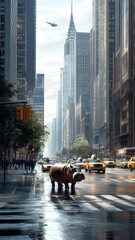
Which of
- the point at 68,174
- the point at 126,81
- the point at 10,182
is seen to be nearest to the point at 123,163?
the point at 10,182

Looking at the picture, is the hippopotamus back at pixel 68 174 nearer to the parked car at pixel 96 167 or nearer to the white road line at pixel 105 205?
the white road line at pixel 105 205

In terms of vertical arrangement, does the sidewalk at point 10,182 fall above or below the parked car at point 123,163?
below

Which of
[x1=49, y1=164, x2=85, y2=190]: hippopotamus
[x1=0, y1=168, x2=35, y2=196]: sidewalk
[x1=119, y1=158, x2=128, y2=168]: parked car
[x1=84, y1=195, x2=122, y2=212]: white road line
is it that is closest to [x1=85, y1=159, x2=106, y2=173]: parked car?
[x1=0, y1=168, x2=35, y2=196]: sidewalk

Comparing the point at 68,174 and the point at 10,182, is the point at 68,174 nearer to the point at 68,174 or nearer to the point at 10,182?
the point at 68,174

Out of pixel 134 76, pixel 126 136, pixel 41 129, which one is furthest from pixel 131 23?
pixel 41 129

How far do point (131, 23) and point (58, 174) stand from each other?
144 metres

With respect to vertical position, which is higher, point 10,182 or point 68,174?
point 68,174

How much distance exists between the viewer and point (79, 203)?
2066cm

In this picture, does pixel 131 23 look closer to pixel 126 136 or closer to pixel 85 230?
pixel 126 136

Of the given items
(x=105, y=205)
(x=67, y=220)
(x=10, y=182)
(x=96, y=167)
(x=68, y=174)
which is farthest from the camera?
(x=96, y=167)

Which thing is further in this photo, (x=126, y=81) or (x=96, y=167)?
(x=126, y=81)

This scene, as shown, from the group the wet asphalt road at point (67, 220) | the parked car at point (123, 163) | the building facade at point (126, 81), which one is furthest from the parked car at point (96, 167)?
the building facade at point (126, 81)

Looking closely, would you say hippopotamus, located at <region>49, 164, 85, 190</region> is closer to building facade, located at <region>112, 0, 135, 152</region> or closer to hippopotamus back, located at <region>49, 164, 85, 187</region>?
hippopotamus back, located at <region>49, 164, 85, 187</region>

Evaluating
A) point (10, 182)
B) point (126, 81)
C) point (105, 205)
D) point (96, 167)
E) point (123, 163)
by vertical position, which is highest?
point (126, 81)
